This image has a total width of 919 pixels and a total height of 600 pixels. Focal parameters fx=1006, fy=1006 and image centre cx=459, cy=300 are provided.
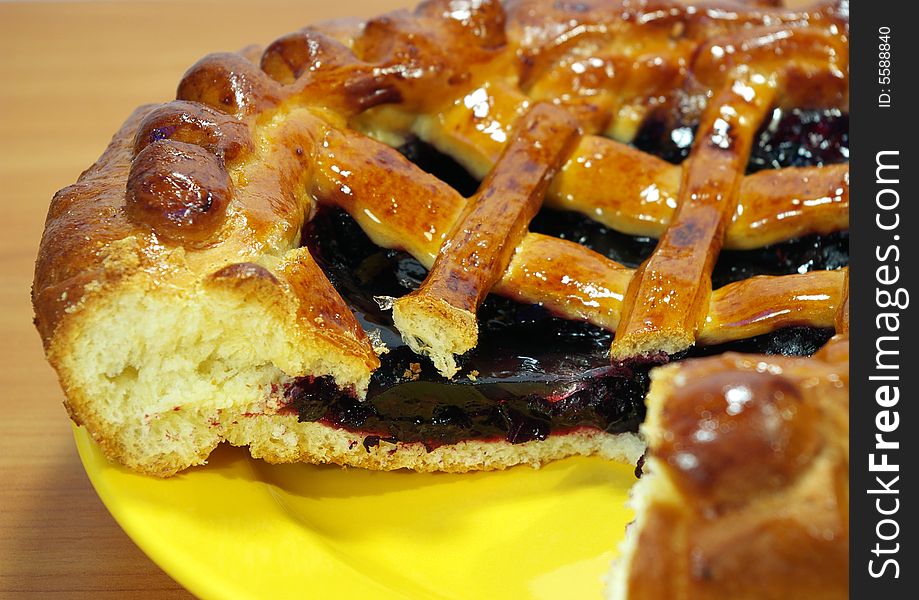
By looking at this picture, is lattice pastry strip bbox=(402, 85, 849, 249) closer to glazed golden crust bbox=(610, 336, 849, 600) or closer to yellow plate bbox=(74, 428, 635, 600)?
yellow plate bbox=(74, 428, 635, 600)

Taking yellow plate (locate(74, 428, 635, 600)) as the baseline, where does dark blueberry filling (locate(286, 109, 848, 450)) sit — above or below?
Answer: above

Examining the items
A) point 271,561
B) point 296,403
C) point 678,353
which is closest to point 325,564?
point 271,561

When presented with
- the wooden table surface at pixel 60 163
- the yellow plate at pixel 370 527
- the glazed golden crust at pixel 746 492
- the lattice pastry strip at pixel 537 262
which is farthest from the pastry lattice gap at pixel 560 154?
the wooden table surface at pixel 60 163

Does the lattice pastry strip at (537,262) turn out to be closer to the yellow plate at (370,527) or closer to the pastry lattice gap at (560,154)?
the pastry lattice gap at (560,154)

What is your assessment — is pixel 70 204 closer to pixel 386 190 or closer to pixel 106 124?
pixel 386 190

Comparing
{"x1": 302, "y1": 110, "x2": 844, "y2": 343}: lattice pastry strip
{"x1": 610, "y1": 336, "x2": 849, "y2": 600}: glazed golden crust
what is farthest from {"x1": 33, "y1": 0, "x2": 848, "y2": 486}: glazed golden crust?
{"x1": 610, "y1": 336, "x2": 849, "y2": 600}: glazed golden crust

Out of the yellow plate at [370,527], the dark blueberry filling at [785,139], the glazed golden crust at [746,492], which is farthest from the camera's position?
the dark blueberry filling at [785,139]

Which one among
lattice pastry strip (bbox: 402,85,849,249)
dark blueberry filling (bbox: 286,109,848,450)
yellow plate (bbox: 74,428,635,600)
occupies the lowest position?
yellow plate (bbox: 74,428,635,600)

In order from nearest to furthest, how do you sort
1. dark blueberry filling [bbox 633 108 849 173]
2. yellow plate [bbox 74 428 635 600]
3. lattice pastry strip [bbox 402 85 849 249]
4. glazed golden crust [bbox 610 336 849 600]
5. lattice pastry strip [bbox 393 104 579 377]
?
glazed golden crust [bbox 610 336 849 600]
yellow plate [bbox 74 428 635 600]
lattice pastry strip [bbox 393 104 579 377]
lattice pastry strip [bbox 402 85 849 249]
dark blueberry filling [bbox 633 108 849 173]
